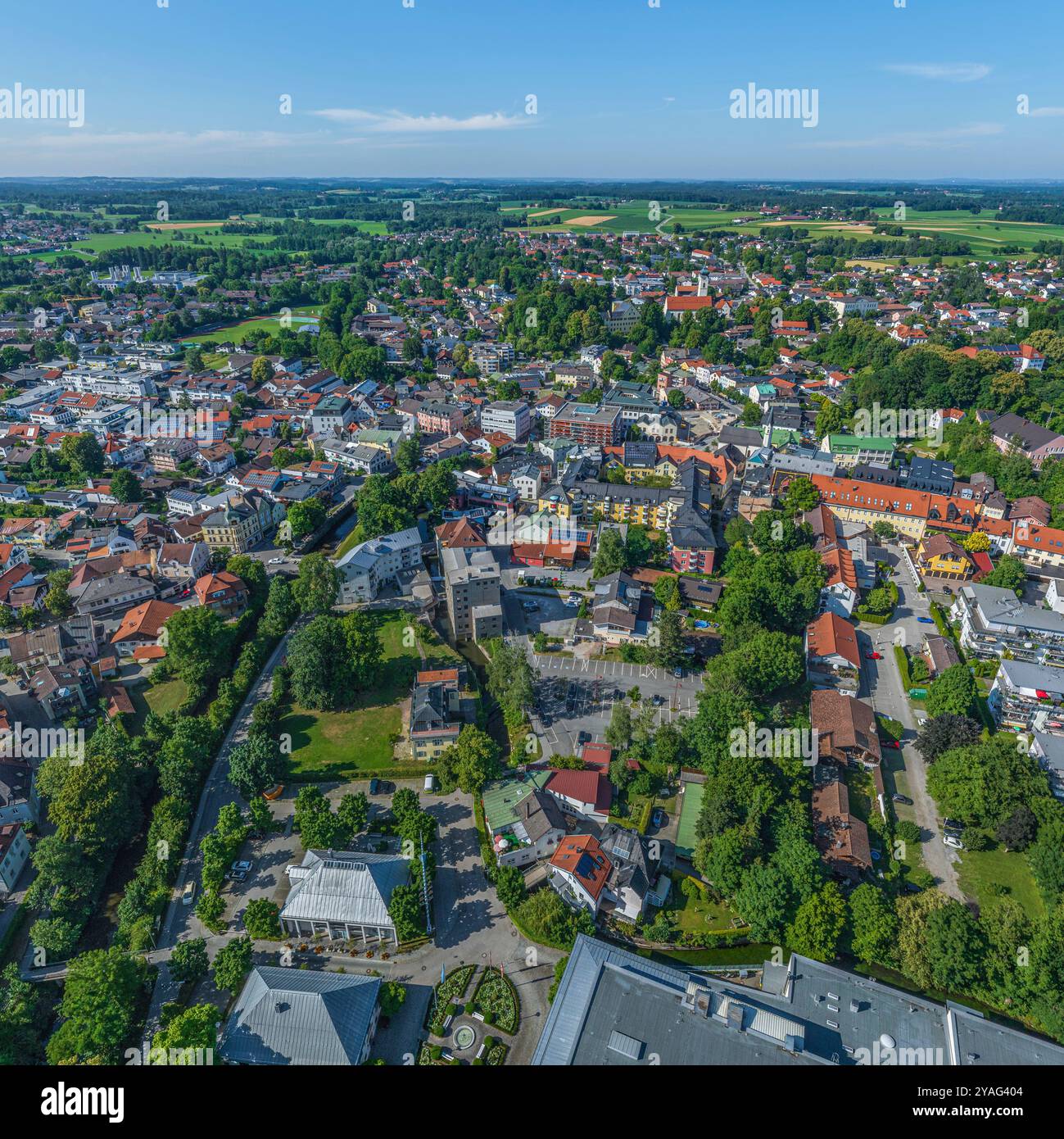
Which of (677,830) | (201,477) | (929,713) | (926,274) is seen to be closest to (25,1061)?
(677,830)

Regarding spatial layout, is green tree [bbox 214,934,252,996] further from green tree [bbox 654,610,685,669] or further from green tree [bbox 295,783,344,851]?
green tree [bbox 654,610,685,669]

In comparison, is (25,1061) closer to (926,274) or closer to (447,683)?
(447,683)

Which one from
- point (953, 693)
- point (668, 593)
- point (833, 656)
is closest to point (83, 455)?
point (668, 593)

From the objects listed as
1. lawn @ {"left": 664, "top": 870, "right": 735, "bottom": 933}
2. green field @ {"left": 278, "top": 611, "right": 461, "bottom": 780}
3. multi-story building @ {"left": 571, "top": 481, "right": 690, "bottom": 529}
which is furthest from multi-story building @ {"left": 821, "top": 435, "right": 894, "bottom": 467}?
lawn @ {"left": 664, "top": 870, "right": 735, "bottom": 933}

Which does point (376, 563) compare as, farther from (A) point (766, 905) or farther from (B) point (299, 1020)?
(A) point (766, 905)

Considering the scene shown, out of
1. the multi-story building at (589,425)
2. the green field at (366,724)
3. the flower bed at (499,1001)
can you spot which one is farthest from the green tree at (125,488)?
the flower bed at (499,1001)

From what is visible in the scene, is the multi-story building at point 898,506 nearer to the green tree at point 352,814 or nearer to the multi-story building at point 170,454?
the green tree at point 352,814
